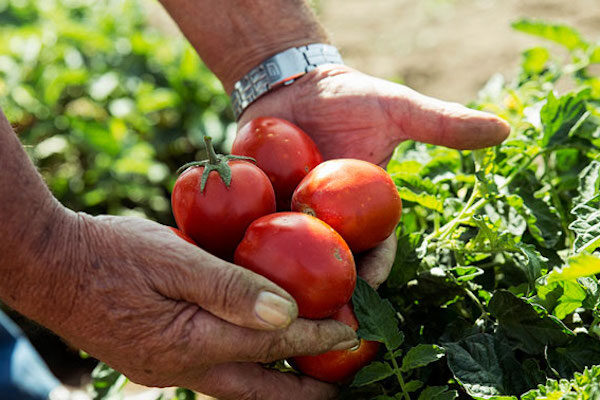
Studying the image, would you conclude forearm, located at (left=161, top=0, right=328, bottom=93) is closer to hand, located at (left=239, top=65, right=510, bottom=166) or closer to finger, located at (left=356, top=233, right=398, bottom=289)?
hand, located at (left=239, top=65, right=510, bottom=166)

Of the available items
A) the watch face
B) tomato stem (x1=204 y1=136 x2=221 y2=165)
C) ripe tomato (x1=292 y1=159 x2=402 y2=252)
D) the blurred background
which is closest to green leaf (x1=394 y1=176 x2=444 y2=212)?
ripe tomato (x1=292 y1=159 x2=402 y2=252)

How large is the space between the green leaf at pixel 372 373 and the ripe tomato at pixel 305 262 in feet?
0.46

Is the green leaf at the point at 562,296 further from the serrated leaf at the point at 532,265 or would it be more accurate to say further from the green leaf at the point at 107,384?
the green leaf at the point at 107,384

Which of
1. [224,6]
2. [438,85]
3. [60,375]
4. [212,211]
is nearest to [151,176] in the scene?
[60,375]

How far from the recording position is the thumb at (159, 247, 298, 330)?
1235mm

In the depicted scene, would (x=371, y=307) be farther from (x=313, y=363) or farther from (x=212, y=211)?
(x=212, y=211)

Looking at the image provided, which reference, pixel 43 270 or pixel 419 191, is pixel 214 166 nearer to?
pixel 43 270

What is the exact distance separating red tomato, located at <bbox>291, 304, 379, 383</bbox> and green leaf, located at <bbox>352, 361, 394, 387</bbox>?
7 cm

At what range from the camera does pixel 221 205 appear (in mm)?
1469

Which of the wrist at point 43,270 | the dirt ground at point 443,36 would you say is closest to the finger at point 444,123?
the wrist at point 43,270

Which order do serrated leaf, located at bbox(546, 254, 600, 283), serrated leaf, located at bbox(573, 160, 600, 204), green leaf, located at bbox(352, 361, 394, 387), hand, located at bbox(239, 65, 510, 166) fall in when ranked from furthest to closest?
hand, located at bbox(239, 65, 510, 166), serrated leaf, located at bbox(573, 160, 600, 204), green leaf, located at bbox(352, 361, 394, 387), serrated leaf, located at bbox(546, 254, 600, 283)

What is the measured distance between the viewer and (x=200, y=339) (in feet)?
4.21

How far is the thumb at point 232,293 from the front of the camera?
1.24 m

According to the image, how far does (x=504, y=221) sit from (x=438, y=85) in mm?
2682
